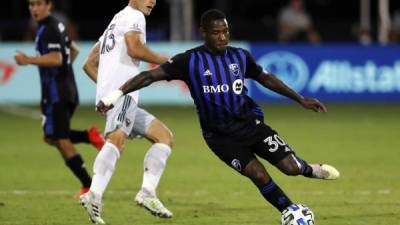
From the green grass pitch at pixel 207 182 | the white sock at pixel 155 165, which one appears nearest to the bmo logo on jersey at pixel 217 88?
the white sock at pixel 155 165

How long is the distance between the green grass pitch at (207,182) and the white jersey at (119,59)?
130cm

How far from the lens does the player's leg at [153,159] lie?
939 centimetres

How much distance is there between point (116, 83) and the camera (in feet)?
31.7

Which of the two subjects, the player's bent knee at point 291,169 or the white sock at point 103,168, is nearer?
the player's bent knee at point 291,169

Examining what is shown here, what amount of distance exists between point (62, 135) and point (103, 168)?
2349 mm

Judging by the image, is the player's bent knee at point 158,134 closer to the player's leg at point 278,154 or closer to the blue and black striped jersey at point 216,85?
the blue and black striped jersey at point 216,85

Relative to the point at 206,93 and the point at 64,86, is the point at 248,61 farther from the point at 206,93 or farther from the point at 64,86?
the point at 64,86

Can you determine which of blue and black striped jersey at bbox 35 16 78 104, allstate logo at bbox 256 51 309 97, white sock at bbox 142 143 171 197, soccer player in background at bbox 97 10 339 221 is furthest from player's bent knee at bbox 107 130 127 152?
allstate logo at bbox 256 51 309 97

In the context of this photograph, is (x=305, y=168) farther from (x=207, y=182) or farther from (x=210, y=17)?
(x=207, y=182)

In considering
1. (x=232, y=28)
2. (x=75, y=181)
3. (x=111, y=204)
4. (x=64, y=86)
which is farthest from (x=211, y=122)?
(x=232, y=28)

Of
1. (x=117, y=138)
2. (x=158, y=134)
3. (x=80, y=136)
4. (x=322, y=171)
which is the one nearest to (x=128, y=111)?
(x=117, y=138)

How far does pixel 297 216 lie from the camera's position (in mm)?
8664

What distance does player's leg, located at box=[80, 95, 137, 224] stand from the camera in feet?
30.0

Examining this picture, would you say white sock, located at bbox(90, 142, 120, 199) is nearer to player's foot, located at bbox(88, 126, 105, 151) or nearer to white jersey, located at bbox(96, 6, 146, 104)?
white jersey, located at bbox(96, 6, 146, 104)
